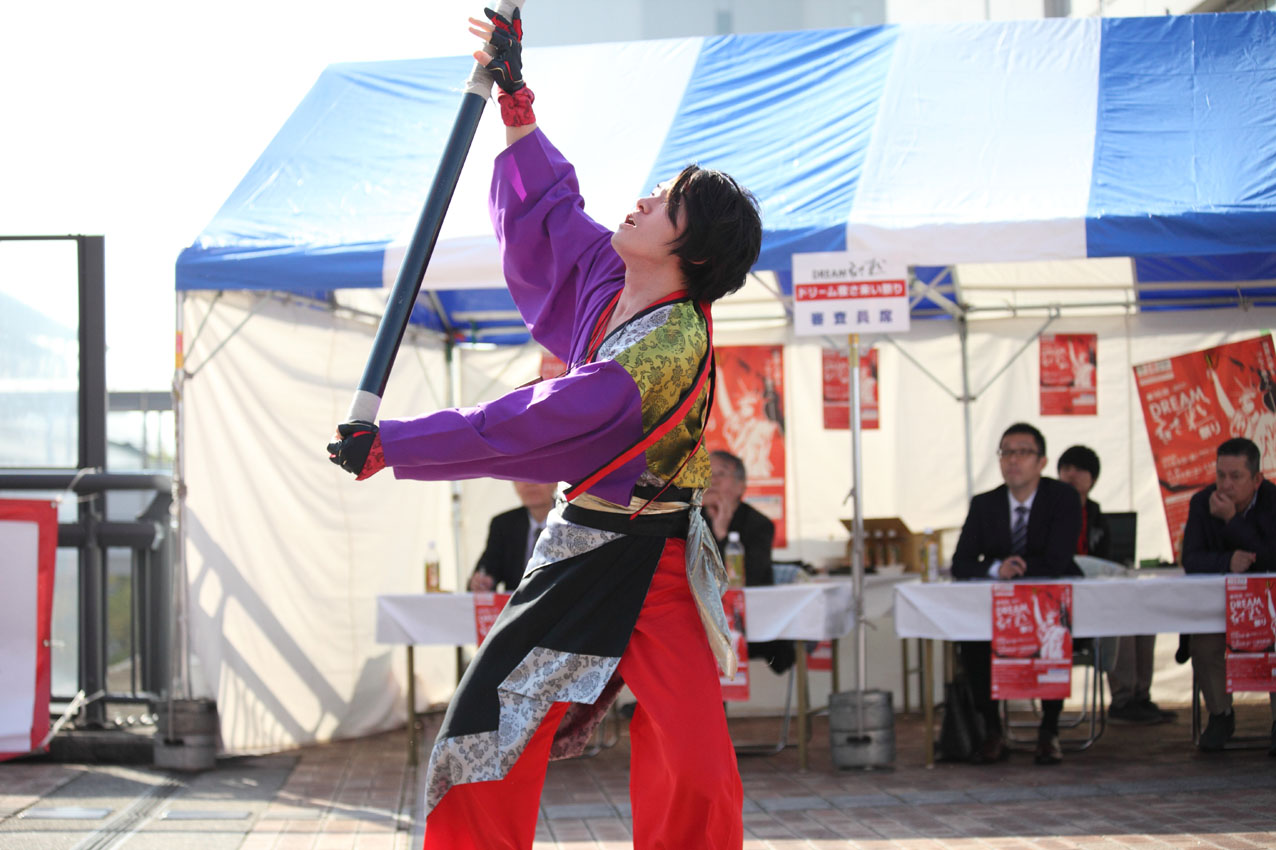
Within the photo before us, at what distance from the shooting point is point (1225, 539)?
609 centimetres

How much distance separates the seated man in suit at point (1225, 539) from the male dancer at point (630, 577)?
4074 millimetres

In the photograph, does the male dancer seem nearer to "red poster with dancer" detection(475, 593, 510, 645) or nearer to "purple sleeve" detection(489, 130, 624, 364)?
"purple sleeve" detection(489, 130, 624, 364)

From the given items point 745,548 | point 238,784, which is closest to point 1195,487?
point 745,548

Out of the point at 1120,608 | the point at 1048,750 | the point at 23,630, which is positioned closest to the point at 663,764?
the point at 1120,608

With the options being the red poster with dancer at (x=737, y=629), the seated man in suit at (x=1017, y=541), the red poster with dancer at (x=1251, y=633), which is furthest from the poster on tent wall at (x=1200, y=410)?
the red poster with dancer at (x=737, y=629)

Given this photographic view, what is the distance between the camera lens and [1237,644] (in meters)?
5.47

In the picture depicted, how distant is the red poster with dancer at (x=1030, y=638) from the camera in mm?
5488

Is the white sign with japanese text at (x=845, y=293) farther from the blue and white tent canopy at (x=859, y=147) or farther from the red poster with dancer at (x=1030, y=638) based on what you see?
the red poster with dancer at (x=1030, y=638)

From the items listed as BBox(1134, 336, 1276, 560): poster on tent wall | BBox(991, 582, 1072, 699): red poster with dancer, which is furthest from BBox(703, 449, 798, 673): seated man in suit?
BBox(1134, 336, 1276, 560): poster on tent wall

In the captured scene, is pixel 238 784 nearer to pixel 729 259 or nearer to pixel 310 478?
pixel 310 478

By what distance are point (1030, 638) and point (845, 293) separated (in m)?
1.64

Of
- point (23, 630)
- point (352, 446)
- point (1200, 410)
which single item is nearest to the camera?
point (352, 446)

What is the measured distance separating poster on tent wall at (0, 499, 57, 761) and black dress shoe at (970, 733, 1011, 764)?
156 inches

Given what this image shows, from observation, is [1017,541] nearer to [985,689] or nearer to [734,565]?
[985,689]
